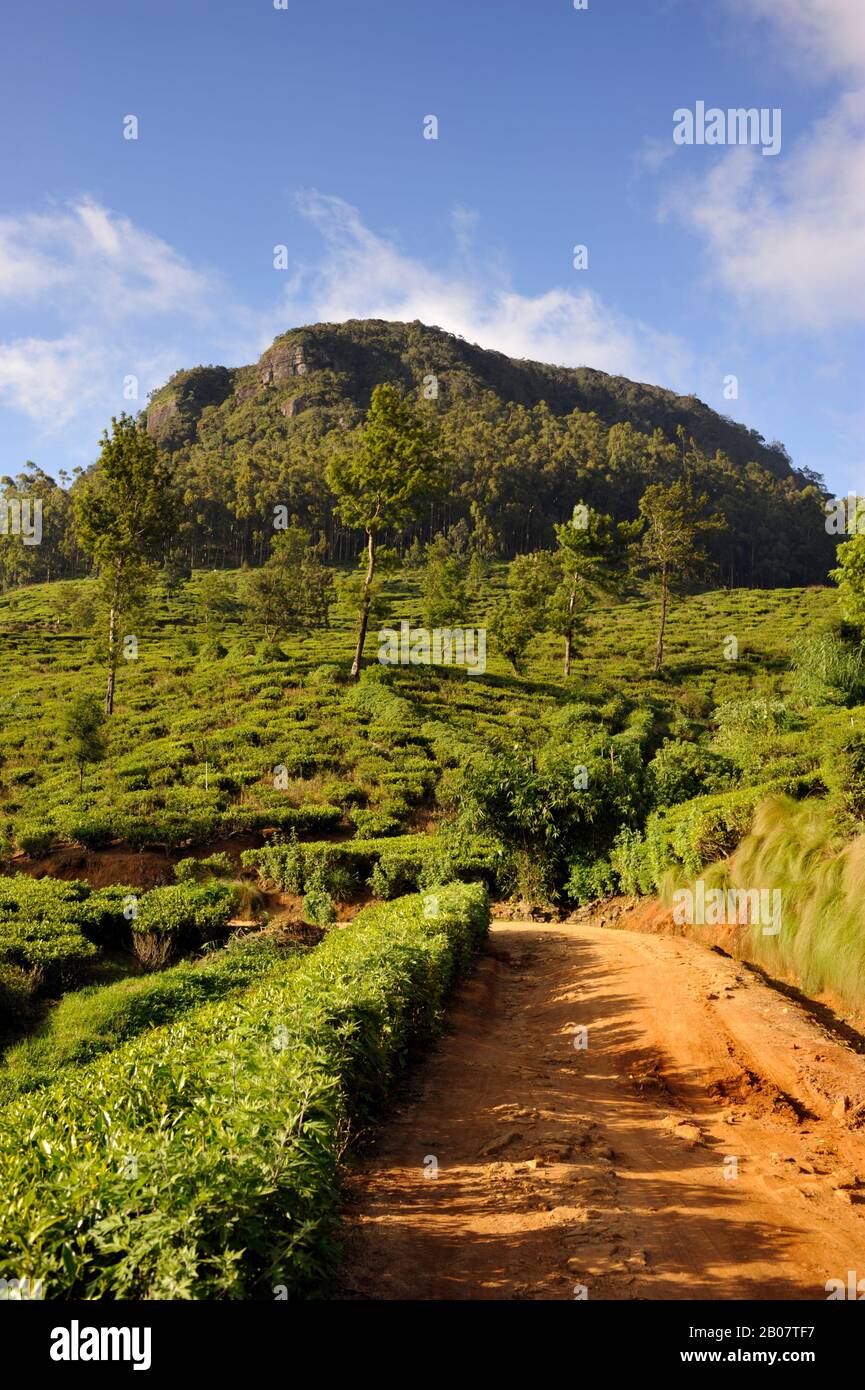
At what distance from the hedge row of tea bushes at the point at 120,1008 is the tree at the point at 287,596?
39.6 meters

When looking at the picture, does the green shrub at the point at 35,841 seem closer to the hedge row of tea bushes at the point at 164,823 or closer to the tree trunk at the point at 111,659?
the hedge row of tea bushes at the point at 164,823

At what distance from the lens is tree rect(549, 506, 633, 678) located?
44.3 m

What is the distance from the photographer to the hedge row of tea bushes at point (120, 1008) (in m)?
9.08

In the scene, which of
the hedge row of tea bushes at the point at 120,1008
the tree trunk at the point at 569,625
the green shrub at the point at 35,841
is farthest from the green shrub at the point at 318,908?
the tree trunk at the point at 569,625

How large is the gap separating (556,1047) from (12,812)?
2203cm

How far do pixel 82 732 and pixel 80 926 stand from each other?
1478cm

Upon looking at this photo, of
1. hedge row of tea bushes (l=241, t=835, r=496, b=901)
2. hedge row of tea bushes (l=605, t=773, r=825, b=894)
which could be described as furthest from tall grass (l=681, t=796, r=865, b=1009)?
hedge row of tea bushes (l=241, t=835, r=496, b=901)

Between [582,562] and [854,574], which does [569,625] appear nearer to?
[582,562]

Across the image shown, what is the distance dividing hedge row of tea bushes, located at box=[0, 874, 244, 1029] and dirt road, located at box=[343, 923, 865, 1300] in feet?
22.3

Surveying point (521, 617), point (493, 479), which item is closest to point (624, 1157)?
point (521, 617)

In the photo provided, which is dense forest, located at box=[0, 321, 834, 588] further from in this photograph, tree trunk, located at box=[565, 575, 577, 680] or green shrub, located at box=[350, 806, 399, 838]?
green shrub, located at box=[350, 806, 399, 838]

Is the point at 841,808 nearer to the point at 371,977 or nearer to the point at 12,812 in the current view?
the point at 371,977

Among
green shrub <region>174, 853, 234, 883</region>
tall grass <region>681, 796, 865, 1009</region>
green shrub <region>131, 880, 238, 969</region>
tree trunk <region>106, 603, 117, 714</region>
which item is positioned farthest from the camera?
tree trunk <region>106, 603, 117, 714</region>

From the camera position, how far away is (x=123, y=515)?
127ft
